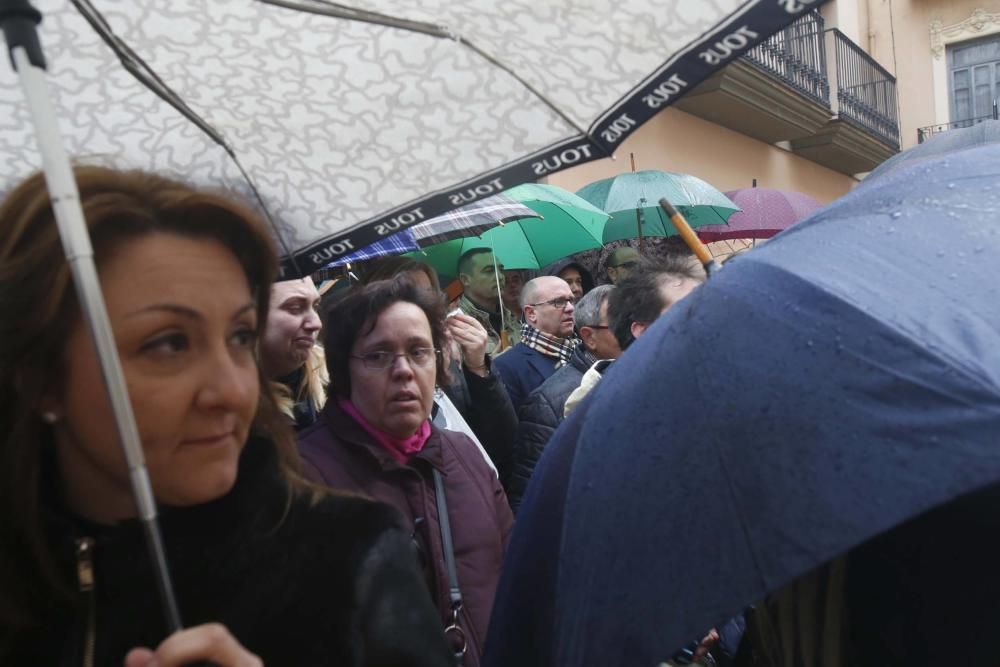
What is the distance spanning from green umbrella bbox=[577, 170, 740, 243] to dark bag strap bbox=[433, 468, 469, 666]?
513 centimetres

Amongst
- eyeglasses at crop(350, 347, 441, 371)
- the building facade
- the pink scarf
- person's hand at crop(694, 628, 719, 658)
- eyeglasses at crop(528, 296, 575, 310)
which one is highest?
the building facade

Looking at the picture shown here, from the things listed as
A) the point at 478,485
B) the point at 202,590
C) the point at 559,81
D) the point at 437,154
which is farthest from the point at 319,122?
the point at 478,485

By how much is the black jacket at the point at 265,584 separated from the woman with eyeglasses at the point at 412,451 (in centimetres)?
89

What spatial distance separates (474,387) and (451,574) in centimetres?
135

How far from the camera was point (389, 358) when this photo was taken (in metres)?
3.21

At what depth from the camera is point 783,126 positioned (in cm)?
1772

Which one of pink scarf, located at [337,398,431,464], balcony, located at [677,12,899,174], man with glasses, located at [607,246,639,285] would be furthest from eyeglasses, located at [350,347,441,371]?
balcony, located at [677,12,899,174]

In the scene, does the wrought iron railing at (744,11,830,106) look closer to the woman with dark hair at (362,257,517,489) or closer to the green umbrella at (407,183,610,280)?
the green umbrella at (407,183,610,280)

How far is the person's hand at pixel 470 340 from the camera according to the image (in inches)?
155

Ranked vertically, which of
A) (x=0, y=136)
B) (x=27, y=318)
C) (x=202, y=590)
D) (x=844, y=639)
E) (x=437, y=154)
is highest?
(x=0, y=136)

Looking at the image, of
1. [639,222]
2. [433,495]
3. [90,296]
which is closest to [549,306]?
[433,495]

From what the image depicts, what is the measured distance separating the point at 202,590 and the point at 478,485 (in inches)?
57.9

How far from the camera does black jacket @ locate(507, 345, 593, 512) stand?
13.0 ft

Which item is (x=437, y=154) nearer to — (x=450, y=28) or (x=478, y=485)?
(x=450, y=28)
